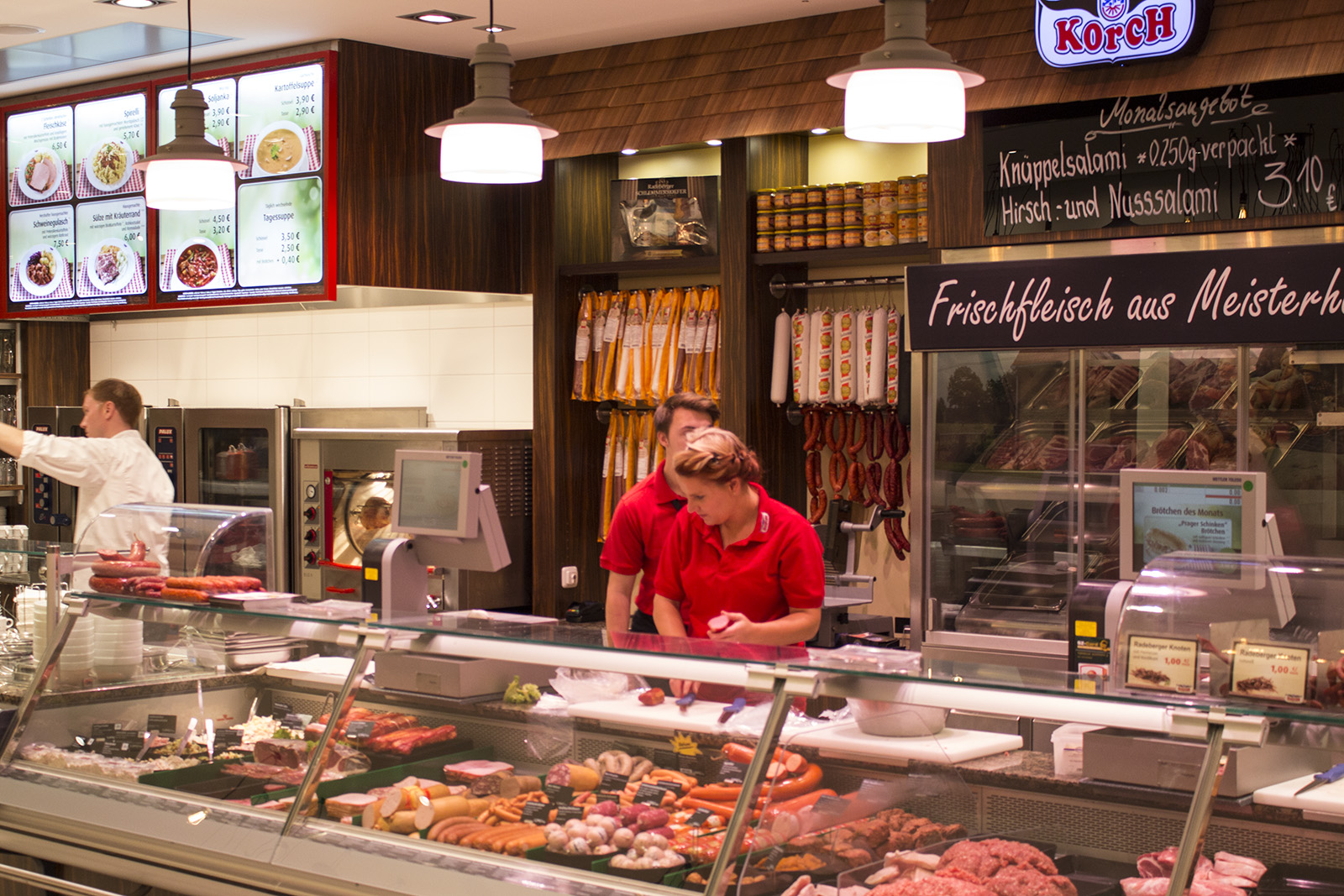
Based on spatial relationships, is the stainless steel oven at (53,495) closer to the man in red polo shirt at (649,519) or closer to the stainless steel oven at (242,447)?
the stainless steel oven at (242,447)

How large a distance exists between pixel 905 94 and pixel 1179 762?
1465mm

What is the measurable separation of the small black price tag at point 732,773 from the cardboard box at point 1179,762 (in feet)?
1.93

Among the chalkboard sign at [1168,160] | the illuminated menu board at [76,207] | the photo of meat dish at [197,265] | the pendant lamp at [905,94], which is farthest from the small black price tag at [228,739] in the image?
the illuminated menu board at [76,207]

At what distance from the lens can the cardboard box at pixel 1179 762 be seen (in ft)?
6.75

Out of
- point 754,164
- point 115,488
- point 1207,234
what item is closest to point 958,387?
point 1207,234

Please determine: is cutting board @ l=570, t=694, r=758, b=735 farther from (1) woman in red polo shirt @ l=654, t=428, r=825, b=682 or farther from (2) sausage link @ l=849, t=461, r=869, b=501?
(2) sausage link @ l=849, t=461, r=869, b=501

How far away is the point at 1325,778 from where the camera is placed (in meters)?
2.26

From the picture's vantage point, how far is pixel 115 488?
203 inches

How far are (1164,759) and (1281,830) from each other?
0.81 ft

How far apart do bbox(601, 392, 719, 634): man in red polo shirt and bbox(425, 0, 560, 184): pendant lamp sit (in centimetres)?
91

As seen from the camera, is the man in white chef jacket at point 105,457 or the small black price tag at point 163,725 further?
the man in white chef jacket at point 105,457

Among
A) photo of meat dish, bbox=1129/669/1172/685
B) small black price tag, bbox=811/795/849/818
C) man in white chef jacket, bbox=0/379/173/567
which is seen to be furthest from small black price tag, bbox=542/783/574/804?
man in white chef jacket, bbox=0/379/173/567

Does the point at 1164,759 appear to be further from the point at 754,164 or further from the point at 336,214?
the point at 336,214

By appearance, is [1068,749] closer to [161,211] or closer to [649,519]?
[649,519]
